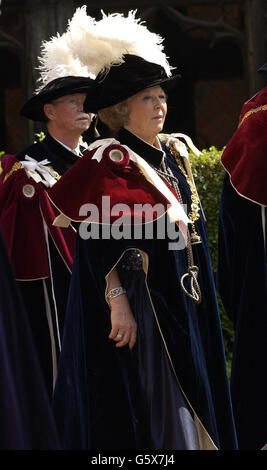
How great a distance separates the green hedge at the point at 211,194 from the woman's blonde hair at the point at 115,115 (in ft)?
9.52

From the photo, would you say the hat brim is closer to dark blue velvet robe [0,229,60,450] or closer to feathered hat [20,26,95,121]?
feathered hat [20,26,95,121]

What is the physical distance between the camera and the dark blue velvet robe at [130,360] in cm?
466

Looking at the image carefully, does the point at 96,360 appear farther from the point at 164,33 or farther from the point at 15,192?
the point at 164,33

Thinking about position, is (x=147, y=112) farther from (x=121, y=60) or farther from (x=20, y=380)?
(x=20, y=380)

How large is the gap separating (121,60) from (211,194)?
309cm

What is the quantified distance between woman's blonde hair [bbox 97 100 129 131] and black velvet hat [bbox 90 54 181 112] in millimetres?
72

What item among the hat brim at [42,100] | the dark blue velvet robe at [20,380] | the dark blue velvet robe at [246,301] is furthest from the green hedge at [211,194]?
the dark blue velvet robe at [20,380]

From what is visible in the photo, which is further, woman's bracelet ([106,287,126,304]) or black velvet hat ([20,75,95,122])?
black velvet hat ([20,75,95,122])

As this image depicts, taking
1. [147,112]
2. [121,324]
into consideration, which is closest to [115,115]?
[147,112]

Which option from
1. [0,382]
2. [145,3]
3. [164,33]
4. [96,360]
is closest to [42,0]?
[145,3]

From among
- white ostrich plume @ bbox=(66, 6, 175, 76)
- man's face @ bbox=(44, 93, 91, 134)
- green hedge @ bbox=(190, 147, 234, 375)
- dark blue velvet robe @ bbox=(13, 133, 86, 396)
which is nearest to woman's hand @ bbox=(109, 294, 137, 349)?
white ostrich plume @ bbox=(66, 6, 175, 76)

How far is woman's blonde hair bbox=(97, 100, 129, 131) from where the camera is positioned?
195 inches

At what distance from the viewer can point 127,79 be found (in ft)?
15.9

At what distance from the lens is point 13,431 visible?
3.05 meters
